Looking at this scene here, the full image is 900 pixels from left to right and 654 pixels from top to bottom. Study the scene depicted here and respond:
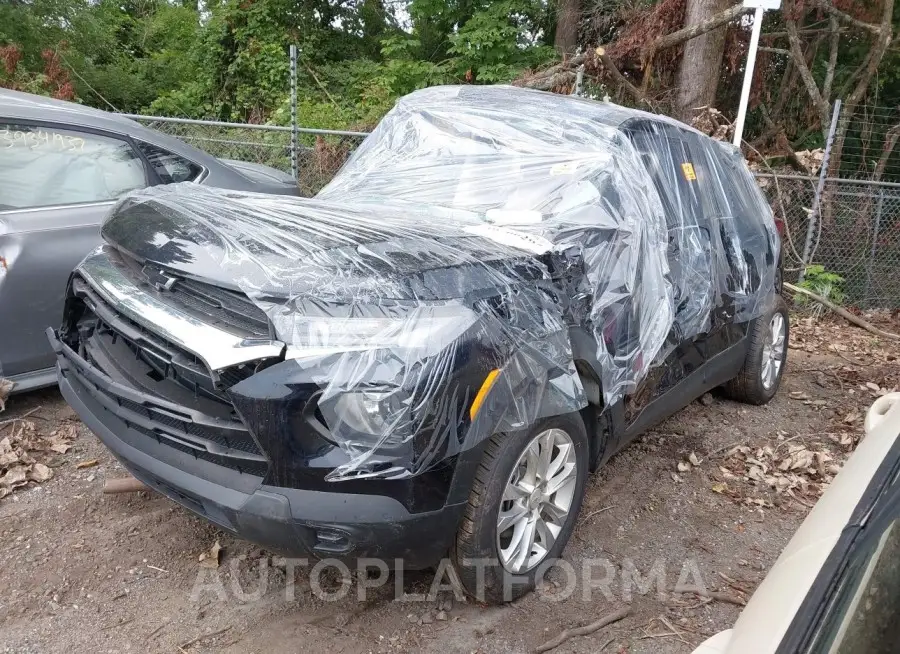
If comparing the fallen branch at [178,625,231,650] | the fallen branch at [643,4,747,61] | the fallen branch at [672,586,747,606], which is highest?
the fallen branch at [643,4,747,61]

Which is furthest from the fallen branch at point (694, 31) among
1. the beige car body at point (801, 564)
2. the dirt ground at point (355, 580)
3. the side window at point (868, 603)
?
the side window at point (868, 603)

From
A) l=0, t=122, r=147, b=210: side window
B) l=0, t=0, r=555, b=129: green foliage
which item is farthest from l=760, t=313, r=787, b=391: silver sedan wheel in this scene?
l=0, t=0, r=555, b=129: green foliage

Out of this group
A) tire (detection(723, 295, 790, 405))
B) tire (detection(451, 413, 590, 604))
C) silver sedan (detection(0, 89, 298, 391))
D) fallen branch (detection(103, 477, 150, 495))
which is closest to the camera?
tire (detection(451, 413, 590, 604))

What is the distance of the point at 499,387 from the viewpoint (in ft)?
7.08

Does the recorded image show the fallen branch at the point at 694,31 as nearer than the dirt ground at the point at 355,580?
No

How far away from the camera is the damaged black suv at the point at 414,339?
1966 mm

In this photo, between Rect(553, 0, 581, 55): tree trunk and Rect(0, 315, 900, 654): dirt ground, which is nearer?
Rect(0, 315, 900, 654): dirt ground

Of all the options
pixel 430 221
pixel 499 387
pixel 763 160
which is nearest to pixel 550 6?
pixel 763 160

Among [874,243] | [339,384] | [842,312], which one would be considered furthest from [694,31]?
[339,384]

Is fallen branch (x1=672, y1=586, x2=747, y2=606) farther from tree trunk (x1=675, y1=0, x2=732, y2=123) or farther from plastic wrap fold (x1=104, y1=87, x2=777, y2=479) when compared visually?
tree trunk (x1=675, y1=0, x2=732, y2=123)

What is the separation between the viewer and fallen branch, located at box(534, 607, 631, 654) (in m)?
2.40

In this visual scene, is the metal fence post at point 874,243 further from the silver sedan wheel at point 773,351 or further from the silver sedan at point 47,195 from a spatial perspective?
the silver sedan at point 47,195

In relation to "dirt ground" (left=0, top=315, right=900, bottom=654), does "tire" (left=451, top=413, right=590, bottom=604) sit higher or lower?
higher

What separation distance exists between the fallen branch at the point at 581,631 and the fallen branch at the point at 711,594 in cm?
30
